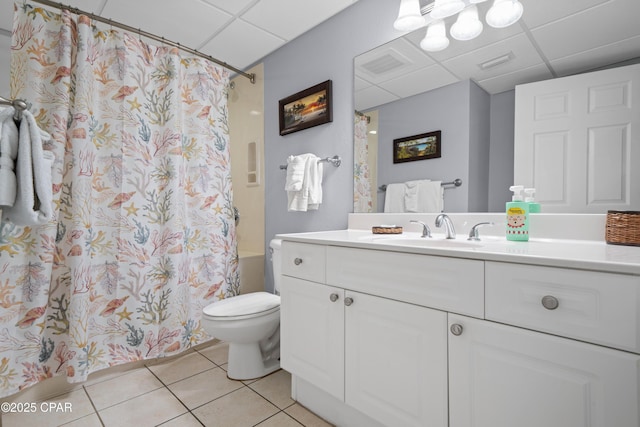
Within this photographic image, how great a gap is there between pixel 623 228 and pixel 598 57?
636mm

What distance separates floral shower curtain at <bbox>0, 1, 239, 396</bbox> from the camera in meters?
1.50

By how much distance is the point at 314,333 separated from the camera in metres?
1.31

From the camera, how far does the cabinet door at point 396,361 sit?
948 mm

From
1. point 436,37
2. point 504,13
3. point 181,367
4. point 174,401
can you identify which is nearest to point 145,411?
point 174,401

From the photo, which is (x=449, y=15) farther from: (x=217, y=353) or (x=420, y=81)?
(x=217, y=353)

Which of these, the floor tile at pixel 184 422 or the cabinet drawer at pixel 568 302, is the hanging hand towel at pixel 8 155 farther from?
the cabinet drawer at pixel 568 302

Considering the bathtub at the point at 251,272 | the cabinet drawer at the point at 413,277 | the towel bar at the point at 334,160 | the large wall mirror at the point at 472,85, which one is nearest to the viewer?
the cabinet drawer at the point at 413,277

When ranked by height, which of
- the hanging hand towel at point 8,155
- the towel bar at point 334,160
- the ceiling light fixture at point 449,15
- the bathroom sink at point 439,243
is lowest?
the bathroom sink at point 439,243

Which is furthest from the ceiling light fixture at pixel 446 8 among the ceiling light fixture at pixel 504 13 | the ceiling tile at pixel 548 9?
the ceiling tile at pixel 548 9

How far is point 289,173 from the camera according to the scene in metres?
1.97

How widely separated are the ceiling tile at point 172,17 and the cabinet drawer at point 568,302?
6.78 feet

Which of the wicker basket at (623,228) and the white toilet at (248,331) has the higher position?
the wicker basket at (623,228)

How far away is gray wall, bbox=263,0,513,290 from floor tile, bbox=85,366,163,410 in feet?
3.20

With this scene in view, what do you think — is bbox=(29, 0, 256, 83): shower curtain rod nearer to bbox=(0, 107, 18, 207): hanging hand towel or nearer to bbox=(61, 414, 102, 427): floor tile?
bbox=(0, 107, 18, 207): hanging hand towel
